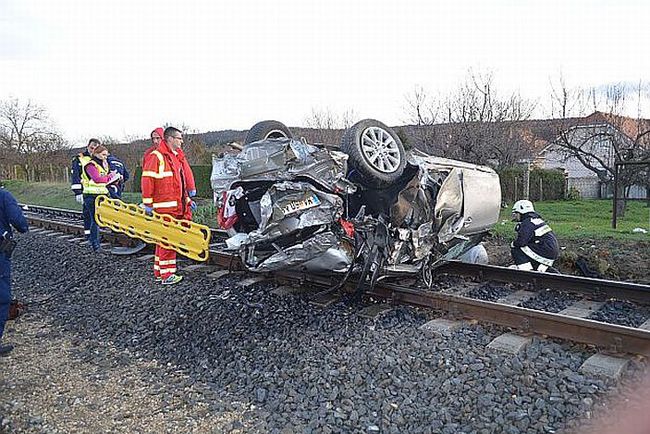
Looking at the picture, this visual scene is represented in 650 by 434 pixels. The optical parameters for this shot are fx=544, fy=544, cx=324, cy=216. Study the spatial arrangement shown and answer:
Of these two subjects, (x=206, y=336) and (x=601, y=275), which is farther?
(x=601, y=275)

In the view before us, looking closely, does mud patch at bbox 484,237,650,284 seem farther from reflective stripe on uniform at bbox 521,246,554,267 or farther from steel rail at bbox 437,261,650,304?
steel rail at bbox 437,261,650,304

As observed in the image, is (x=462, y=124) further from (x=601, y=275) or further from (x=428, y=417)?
(x=428, y=417)

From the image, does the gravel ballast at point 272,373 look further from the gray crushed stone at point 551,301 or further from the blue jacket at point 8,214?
the blue jacket at point 8,214

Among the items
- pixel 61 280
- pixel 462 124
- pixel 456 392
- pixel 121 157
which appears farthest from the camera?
pixel 121 157

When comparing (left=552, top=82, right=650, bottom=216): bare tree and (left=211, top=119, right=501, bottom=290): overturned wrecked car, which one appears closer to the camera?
(left=211, top=119, right=501, bottom=290): overturned wrecked car

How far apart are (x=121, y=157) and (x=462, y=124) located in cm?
1708

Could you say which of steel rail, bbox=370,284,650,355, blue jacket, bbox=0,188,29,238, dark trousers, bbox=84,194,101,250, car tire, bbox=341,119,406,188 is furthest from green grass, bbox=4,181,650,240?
blue jacket, bbox=0,188,29,238

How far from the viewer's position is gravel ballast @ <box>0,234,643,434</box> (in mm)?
3369

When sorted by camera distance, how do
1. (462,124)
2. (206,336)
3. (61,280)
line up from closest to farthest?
1. (206,336)
2. (61,280)
3. (462,124)

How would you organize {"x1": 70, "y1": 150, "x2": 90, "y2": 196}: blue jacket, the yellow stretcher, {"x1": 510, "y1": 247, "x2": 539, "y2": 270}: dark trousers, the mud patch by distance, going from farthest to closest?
{"x1": 70, "y1": 150, "x2": 90, "y2": 196}: blue jacket, the mud patch, {"x1": 510, "y1": 247, "x2": 539, "y2": 270}: dark trousers, the yellow stretcher

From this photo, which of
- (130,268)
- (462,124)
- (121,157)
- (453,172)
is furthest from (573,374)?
(121,157)

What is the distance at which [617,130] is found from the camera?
18.0m

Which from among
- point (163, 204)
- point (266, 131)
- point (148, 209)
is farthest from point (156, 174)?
point (266, 131)

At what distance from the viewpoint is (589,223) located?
13656 mm
